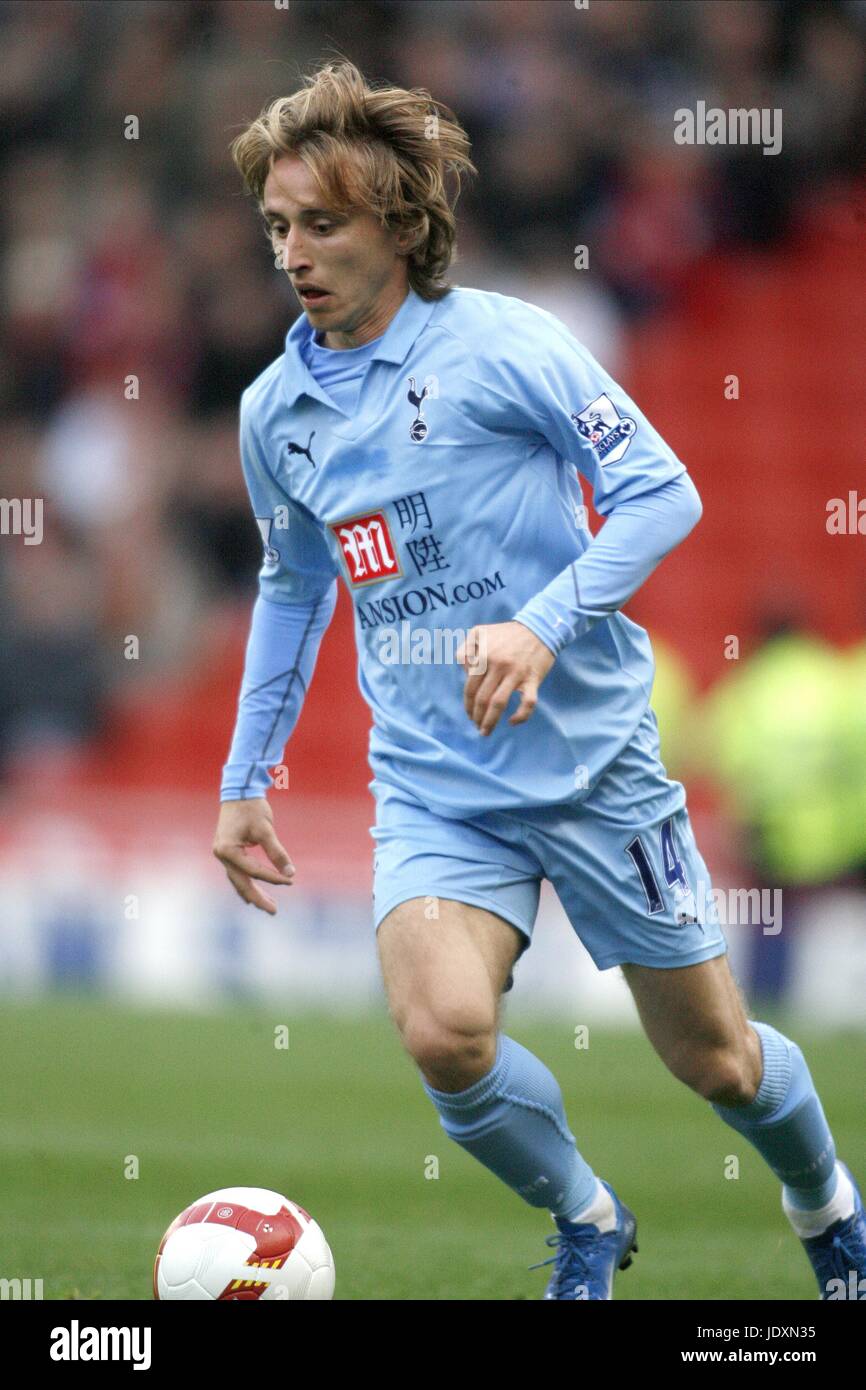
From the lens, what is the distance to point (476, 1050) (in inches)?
147

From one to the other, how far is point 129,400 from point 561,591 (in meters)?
9.81

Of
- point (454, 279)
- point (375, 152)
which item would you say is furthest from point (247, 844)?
point (454, 279)

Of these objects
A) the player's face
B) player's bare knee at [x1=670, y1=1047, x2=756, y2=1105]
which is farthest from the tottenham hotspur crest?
player's bare knee at [x1=670, y1=1047, x2=756, y2=1105]

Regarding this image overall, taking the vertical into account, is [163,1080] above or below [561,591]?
below

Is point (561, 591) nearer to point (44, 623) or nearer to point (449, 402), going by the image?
point (449, 402)

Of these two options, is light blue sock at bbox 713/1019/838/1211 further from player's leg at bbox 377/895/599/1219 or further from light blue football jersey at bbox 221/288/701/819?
light blue football jersey at bbox 221/288/701/819

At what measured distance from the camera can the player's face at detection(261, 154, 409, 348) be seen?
154 inches

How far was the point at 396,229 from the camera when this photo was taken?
4.03 m

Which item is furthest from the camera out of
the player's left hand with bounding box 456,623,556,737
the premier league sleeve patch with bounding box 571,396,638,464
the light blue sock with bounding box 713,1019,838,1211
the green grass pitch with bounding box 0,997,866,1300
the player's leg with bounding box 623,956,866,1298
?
the green grass pitch with bounding box 0,997,866,1300

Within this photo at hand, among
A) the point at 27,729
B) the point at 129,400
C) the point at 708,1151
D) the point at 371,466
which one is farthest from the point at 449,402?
the point at 129,400

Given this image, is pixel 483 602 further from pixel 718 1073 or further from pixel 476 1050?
pixel 718 1073

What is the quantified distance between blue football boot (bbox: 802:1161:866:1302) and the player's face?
202 cm
